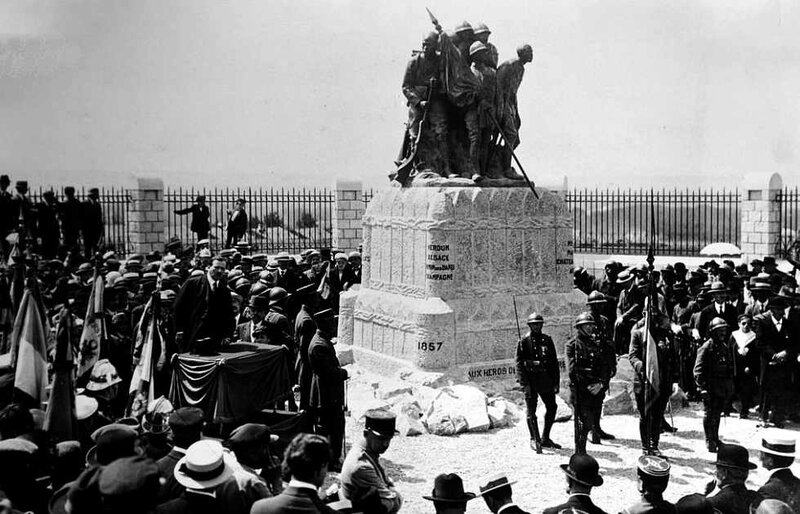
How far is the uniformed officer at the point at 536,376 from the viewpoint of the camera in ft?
27.4

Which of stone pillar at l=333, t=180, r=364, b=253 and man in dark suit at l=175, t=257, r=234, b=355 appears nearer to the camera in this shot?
man in dark suit at l=175, t=257, r=234, b=355

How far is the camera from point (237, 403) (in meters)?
7.15

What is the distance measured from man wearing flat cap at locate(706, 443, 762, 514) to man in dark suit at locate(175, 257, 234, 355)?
4.78m

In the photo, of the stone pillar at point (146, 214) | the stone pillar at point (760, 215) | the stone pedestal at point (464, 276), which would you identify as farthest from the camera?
the stone pillar at point (146, 214)

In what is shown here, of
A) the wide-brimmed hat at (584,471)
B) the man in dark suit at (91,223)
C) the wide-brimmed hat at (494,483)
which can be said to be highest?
the man in dark suit at (91,223)

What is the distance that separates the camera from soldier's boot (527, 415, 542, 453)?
832 centimetres

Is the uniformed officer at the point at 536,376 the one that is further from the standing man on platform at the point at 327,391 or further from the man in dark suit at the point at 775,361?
the man in dark suit at the point at 775,361

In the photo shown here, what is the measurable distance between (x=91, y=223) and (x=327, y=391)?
33.0ft

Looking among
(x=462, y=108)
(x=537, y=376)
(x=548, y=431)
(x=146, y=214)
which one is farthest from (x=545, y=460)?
(x=146, y=214)

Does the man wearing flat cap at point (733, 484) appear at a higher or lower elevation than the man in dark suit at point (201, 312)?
lower

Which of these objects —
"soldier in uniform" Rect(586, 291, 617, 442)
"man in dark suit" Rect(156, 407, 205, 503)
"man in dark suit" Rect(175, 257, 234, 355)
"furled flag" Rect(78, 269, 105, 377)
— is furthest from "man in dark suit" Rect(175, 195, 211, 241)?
"man in dark suit" Rect(156, 407, 205, 503)

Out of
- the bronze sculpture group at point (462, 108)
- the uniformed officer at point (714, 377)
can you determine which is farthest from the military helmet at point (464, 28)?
the uniformed officer at point (714, 377)

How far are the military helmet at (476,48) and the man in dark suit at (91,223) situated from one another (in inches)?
336

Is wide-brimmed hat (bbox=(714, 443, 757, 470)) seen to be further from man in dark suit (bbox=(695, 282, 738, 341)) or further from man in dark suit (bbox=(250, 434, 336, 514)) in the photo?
man in dark suit (bbox=(695, 282, 738, 341))
